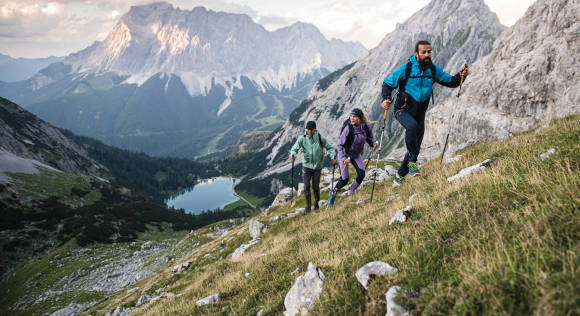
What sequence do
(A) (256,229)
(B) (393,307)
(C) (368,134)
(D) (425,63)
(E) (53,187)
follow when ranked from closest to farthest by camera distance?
(B) (393,307), (D) (425,63), (C) (368,134), (A) (256,229), (E) (53,187)

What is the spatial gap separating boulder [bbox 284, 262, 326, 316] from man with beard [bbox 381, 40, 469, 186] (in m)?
5.85

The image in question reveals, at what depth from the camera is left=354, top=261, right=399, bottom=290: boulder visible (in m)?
3.60

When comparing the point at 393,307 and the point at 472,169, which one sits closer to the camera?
the point at 393,307

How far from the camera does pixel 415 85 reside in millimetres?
8406

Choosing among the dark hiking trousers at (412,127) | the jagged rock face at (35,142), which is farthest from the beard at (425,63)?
the jagged rock face at (35,142)

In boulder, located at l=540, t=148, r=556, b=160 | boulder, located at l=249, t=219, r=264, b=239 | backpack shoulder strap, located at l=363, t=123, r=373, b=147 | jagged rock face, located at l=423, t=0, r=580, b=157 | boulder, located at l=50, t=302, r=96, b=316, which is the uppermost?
jagged rock face, located at l=423, t=0, r=580, b=157

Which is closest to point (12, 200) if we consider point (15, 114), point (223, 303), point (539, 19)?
point (223, 303)

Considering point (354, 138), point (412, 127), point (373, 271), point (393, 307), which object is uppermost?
point (354, 138)

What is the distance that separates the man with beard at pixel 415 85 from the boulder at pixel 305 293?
5852 millimetres

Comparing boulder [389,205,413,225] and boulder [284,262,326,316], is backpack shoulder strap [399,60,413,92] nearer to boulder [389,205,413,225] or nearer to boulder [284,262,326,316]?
boulder [389,205,413,225]

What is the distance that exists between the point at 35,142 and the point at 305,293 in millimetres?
213570

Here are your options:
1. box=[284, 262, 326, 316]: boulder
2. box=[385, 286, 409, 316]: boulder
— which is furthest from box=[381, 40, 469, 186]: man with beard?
box=[385, 286, 409, 316]: boulder

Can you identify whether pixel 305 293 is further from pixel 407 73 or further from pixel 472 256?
pixel 407 73

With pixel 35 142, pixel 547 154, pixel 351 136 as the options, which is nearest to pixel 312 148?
pixel 351 136
